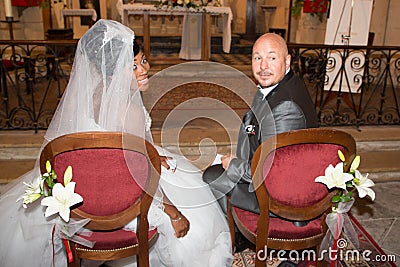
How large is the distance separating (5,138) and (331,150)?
12.0 feet

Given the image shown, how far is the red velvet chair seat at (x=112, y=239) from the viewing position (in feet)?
6.59

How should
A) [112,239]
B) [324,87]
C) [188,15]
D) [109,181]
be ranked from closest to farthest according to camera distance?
[109,181]
[112,239]
[324,87]
[188,15]

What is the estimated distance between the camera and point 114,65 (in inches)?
87.0

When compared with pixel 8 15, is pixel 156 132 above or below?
below

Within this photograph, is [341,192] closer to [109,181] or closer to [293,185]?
[293,185]

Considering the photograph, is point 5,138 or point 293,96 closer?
point 293,96

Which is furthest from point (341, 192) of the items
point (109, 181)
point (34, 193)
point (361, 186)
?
point (34, 193)

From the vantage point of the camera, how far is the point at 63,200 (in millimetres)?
1764

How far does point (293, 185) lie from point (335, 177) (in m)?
0.20

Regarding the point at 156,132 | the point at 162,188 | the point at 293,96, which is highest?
the point at 293,96

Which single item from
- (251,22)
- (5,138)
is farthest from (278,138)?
(251,22)

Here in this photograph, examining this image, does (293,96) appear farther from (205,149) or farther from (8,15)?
(8,15)

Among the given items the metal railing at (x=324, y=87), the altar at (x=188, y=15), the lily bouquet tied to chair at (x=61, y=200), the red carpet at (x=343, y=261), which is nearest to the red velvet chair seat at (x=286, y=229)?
the red carpet at (x=343, y=261)

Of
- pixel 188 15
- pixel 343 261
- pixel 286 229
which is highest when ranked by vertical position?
pixel 188 15
